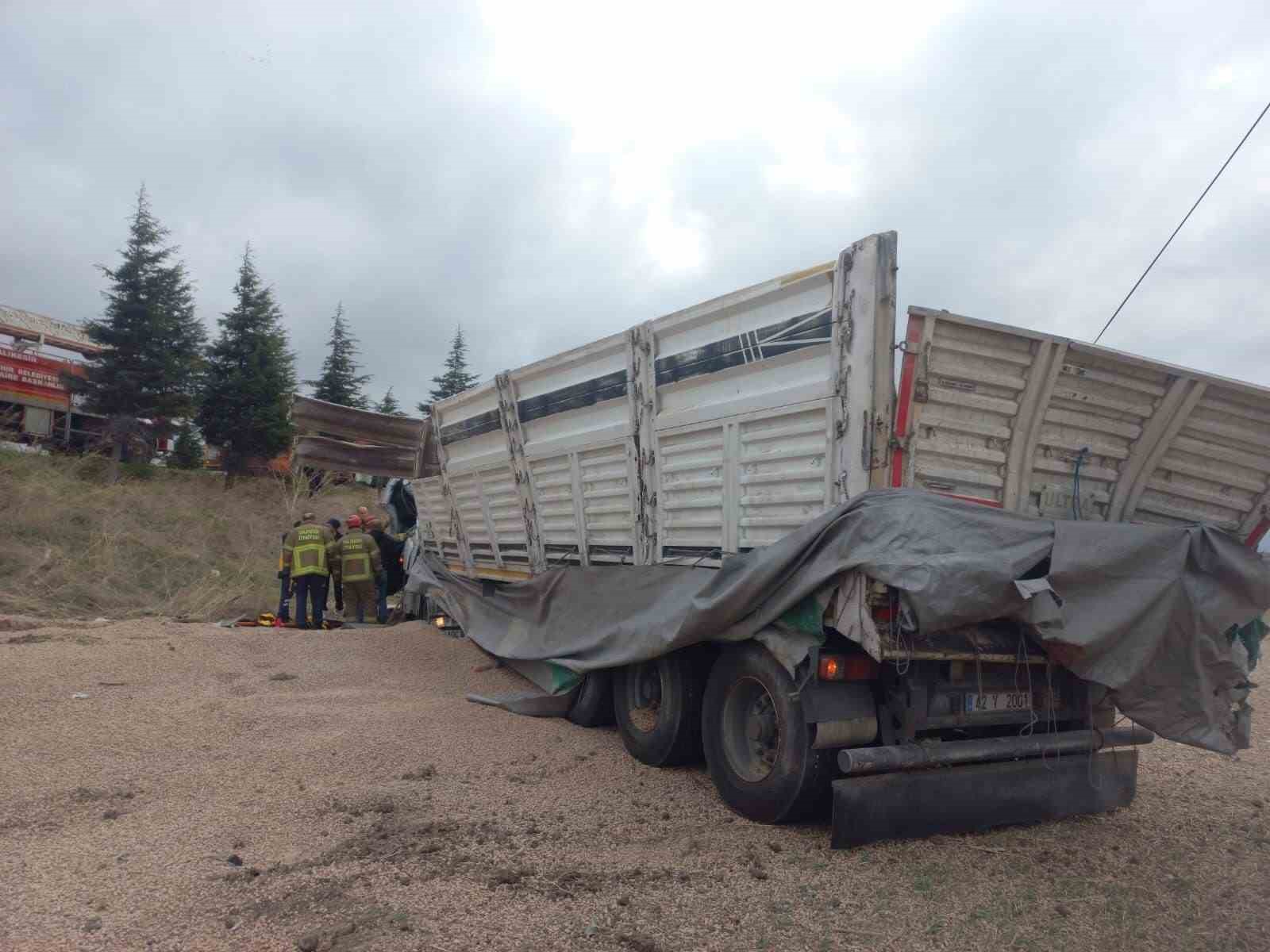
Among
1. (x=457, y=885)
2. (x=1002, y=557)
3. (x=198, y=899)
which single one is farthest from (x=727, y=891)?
(x=198, y=899)

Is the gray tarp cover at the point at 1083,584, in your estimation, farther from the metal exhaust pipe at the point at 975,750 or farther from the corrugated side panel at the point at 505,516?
the corrugated side panel at the point at 505,516

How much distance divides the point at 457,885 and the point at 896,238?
3348mm

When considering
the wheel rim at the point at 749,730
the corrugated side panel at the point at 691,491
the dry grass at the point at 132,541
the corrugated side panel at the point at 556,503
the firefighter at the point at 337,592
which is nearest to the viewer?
the wheel rim at the point at 749,730

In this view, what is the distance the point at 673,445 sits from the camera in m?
5.54

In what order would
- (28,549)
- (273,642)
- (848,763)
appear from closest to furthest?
(848,763)
(273,642)
(28,549)

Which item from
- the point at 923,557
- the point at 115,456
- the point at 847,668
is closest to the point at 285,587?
the point at 847,668

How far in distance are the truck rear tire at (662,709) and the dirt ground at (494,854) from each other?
135mm

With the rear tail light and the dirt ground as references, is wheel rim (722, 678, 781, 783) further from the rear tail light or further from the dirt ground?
the rear tail light

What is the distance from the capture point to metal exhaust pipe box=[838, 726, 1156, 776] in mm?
4062

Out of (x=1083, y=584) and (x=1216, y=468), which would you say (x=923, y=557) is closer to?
(x=1083, y=584)

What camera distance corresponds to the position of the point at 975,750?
4.32 metres

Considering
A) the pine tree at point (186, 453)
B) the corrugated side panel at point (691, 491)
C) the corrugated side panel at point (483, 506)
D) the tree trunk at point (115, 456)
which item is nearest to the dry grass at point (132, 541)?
the tree trunk at point (115, 456)

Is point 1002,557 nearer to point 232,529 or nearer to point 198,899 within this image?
point 198,899

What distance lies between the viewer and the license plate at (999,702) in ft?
14.6
